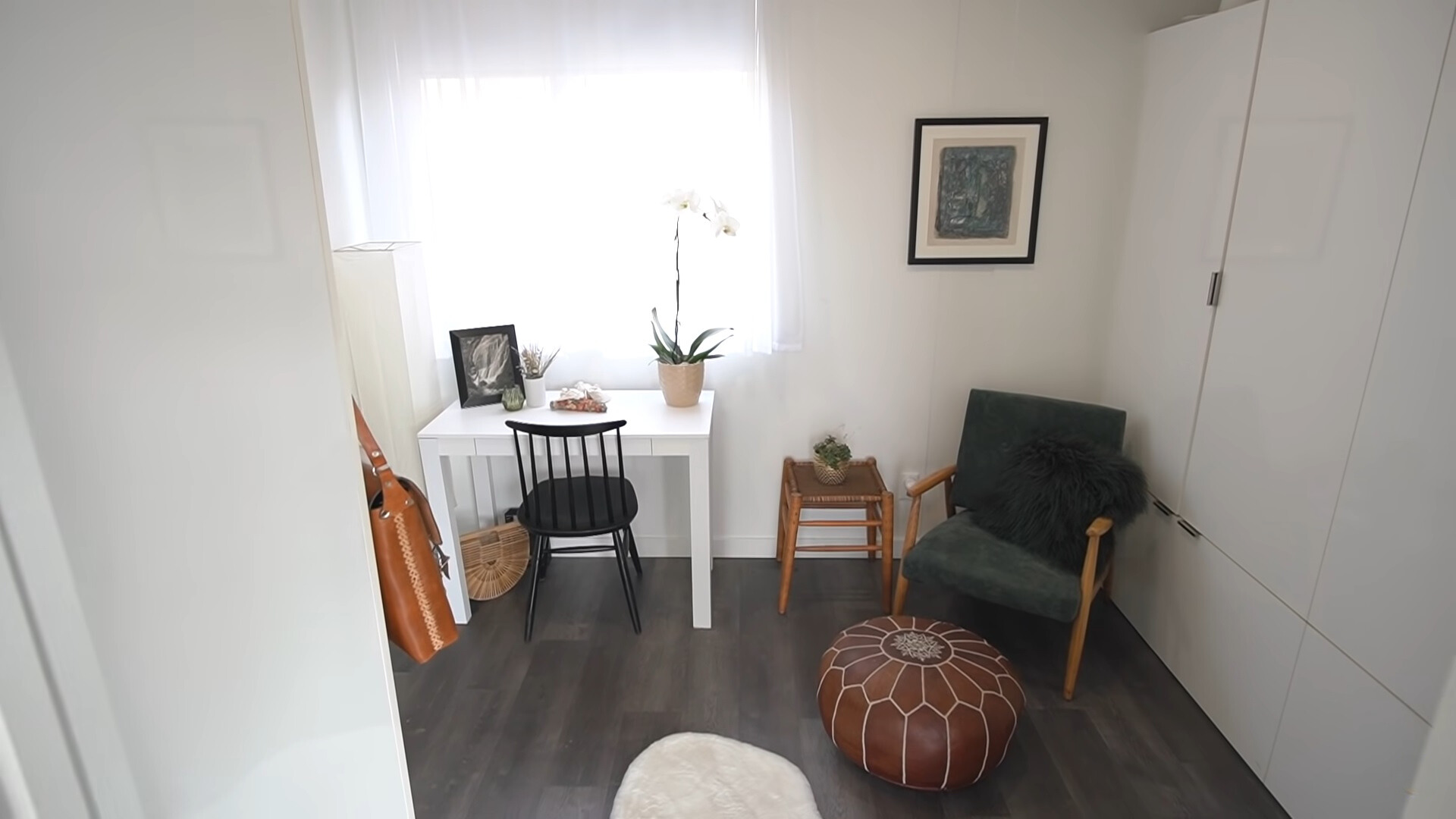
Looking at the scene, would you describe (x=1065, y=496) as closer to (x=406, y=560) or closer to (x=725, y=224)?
(x=725, y=224)

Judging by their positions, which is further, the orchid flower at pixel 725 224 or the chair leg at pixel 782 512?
the chair leg at pixel 782 512

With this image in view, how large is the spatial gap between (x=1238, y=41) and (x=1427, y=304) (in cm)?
100

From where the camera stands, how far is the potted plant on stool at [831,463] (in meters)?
2.90

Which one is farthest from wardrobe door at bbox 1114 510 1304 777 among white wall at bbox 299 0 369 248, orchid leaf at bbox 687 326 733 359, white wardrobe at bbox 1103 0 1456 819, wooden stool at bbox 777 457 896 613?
white wall at bbox 299 0 369 248

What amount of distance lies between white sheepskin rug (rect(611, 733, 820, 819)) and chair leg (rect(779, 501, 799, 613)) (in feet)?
2.32

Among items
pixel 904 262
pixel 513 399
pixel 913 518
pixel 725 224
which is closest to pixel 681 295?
pixel 725 224

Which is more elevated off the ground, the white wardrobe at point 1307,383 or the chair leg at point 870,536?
the white wardrobe at point 1307,383

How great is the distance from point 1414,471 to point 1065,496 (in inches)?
37.4

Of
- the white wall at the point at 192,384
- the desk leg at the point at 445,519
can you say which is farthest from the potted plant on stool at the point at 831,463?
the white wall at the point at 192,384

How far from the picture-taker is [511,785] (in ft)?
6.82

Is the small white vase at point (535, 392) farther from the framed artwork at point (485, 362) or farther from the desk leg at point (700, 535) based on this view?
the desk leg at point (700, 535)

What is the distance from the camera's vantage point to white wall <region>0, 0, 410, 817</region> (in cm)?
70

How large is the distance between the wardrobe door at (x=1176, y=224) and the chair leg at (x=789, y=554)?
48.7 inches

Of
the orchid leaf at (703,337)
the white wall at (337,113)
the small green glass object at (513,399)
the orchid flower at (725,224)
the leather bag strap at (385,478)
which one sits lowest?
the small green glass object at (513,399)
